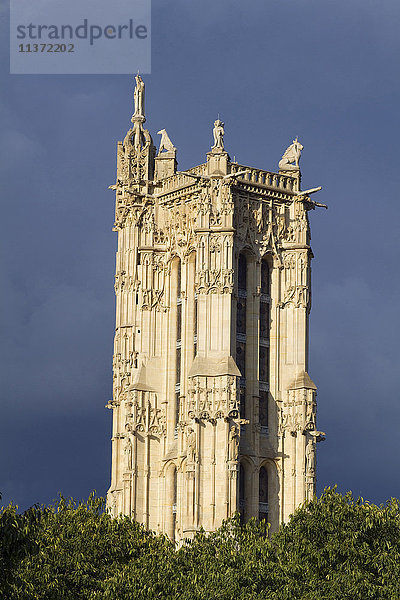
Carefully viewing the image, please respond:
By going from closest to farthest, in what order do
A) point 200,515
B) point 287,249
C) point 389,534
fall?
point 389,534, point 200,515, point 287,249

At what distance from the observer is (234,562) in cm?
8306

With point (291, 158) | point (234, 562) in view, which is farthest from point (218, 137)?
point (234, 562)

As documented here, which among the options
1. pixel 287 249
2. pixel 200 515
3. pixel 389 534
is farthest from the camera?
pixel 287 249

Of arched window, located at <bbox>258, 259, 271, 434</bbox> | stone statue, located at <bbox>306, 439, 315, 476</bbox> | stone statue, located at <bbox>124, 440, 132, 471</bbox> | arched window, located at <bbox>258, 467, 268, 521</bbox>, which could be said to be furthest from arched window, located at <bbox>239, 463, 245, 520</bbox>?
stone statue, located at <bbox>124, 440, 132, 471</bbox>

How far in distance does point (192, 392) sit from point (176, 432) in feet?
17.7

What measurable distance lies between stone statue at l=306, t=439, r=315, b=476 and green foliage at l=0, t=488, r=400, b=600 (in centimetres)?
1998

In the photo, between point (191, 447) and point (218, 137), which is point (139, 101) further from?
point (191, 447)

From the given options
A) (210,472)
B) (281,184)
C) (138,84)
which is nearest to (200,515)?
(210,472)

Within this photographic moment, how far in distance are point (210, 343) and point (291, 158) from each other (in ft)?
45.9

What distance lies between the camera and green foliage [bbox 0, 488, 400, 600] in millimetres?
80625

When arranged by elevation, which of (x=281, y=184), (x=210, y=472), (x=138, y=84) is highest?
(x=138, y=84)

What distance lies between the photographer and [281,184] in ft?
369

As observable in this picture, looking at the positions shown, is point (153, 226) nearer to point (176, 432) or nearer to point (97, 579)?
point (176, 432)

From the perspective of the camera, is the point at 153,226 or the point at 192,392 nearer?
the point at 192,392
